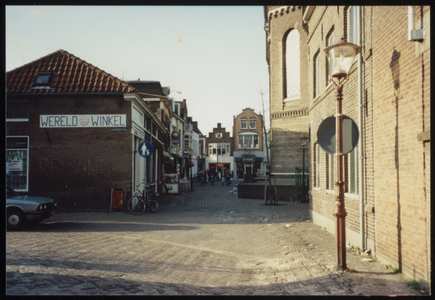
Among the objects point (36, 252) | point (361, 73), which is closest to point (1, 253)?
point (36, 252)

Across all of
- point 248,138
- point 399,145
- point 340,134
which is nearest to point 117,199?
point 340,134

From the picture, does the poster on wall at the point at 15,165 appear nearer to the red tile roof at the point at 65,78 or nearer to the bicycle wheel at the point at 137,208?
the red tile roof at the point at 65,78

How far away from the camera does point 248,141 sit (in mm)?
67062

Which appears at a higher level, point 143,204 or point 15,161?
point 15,161

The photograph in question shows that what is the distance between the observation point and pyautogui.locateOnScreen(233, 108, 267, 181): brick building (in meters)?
66.3

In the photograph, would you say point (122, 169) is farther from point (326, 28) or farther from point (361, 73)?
point (361, 73)

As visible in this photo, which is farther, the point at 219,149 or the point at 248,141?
the point at 219,149

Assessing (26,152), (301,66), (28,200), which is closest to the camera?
(28,200)

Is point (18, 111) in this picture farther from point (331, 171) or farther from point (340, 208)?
point (340, 208)

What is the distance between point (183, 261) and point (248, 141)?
196 feet

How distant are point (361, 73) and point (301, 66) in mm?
17639

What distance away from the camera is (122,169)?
53.8 ft

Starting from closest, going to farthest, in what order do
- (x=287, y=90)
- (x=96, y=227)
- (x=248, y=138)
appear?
1. (x=96, y=227)
2. (x=287, y=90)
3. (x=248, y=138)

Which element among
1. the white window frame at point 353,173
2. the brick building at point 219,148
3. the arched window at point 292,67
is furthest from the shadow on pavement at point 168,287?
the brick building at point 219,148
